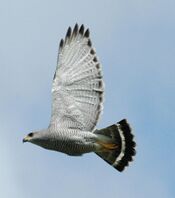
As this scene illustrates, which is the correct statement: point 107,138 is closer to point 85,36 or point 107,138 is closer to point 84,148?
point 84,148

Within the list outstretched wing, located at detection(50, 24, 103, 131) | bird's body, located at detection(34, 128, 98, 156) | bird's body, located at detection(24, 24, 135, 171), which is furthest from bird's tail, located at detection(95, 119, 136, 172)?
outstretched wing, located at detection(50, 24, 103, 131)

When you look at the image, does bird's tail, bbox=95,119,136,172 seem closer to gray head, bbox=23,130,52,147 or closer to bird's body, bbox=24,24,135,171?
bird's body, bbox=24,24,135,171

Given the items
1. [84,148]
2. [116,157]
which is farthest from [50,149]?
[116,157]

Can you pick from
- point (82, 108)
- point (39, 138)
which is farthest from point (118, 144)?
point (39, 138)

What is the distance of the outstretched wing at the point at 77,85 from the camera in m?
20.7

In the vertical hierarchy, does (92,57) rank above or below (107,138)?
above

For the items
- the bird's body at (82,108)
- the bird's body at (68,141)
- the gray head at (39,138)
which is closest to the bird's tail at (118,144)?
the bird's body at (82,108)

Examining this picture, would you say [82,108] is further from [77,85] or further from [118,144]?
[118,144]

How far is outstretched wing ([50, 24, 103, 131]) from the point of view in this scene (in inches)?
813

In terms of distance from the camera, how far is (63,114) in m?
20.6

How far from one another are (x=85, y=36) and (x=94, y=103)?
1.91 meters

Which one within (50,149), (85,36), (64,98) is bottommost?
(50,149)

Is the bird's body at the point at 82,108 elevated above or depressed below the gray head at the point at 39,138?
above

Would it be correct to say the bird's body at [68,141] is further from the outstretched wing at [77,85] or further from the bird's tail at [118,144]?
the bird's tail at [118,144]
